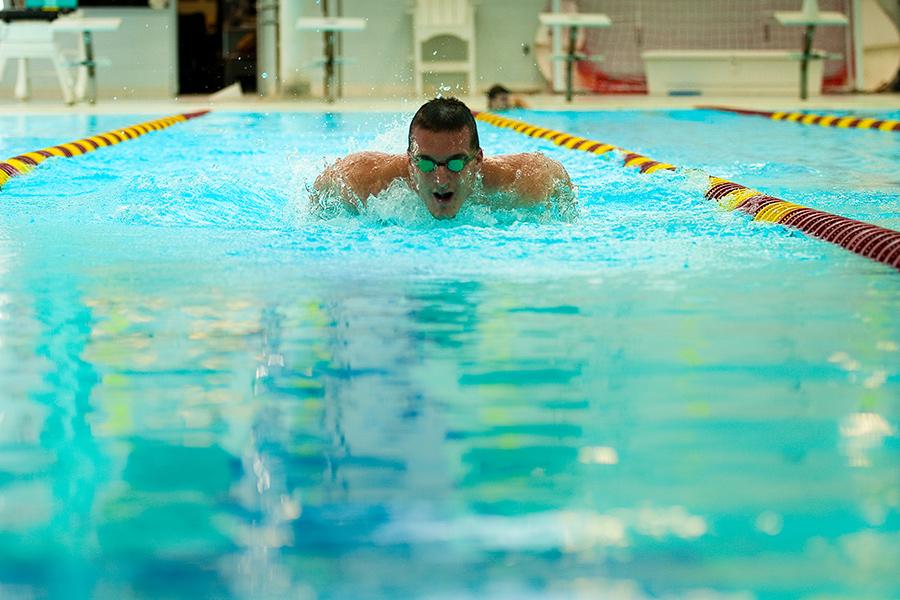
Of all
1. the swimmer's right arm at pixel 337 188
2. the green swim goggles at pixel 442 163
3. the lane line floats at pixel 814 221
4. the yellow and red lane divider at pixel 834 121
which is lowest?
the lane line floats at pixel 814 221

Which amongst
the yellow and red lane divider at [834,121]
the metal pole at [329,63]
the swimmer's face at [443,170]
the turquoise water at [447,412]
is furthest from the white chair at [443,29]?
the turquoise water at [447,412]

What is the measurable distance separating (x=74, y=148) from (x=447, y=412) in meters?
6.09

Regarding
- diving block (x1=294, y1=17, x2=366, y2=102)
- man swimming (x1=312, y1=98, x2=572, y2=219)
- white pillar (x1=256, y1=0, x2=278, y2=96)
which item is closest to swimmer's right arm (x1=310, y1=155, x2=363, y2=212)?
man swimming (x1=312, y1=98, x2=572, y2=219)

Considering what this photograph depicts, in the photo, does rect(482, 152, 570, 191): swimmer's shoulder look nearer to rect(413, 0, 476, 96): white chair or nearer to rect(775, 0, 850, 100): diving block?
rect(775, 0, 850, 100): diving block

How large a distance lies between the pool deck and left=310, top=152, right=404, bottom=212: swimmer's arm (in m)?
8.56

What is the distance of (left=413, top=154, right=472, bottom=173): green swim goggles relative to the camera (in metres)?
4.04

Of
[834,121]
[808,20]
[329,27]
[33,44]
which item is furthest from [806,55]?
[33,44]

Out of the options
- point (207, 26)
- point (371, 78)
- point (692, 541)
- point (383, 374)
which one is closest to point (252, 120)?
point (371, 78)

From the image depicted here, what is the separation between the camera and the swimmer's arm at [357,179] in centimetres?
443

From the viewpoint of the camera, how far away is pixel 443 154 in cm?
402

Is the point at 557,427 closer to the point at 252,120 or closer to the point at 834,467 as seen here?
the point at 834,467

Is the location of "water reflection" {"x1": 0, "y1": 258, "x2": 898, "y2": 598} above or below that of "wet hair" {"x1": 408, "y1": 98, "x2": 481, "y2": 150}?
below

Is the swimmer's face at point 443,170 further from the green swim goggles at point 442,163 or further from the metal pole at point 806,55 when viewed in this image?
the metal pole at point 806,55

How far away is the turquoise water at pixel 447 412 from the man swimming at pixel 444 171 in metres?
0.14
